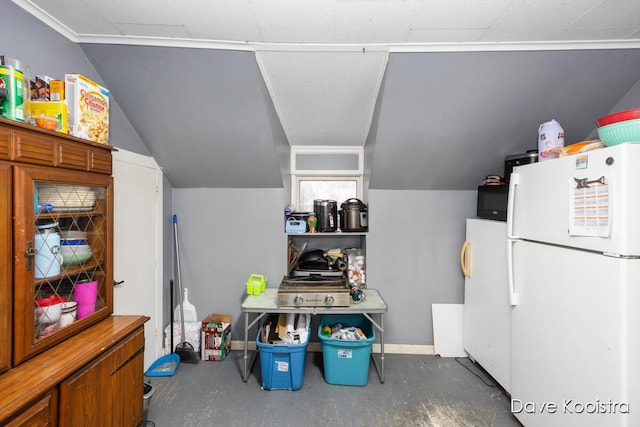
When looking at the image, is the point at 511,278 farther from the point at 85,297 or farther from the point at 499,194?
the point at 85,297

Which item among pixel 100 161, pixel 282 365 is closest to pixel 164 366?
pixel 282 365

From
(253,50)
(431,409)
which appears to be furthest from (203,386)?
(253,50)

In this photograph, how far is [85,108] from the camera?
1512 millimetres

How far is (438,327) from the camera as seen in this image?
2812 mm

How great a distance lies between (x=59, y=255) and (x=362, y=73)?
202 cm

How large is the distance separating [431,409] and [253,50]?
2.70m

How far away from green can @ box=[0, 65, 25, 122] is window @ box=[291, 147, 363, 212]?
2.19m

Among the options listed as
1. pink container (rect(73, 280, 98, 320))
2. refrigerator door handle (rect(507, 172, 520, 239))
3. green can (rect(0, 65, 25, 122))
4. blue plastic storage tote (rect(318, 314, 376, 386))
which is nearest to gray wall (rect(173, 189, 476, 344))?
blue plastic storage tote (rect(318, 314, 376, 386))

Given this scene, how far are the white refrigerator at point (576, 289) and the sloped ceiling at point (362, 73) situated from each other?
2.19 feet

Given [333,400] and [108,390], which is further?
[333,400]

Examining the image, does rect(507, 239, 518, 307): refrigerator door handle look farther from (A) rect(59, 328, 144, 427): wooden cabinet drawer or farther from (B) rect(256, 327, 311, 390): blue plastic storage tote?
(A) rect(59, 328, 144, 427): wooden cabinet drawer

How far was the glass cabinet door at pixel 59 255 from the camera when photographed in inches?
45.1

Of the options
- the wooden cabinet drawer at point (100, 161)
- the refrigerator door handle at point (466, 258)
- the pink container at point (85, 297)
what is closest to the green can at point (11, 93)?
the wooden cabinet drawer at point (100, 161)

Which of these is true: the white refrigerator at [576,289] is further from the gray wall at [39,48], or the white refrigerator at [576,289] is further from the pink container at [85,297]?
the gray wall at [39,48]
